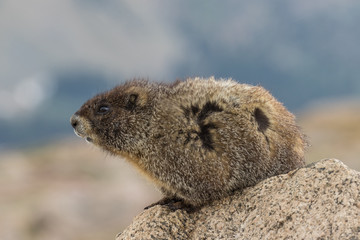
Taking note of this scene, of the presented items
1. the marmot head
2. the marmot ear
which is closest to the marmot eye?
the marmot head

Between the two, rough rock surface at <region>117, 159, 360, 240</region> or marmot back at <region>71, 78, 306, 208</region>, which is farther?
marmot back at <region>71, 78, 306, 208</region>

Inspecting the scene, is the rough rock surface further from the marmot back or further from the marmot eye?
the marmot eye

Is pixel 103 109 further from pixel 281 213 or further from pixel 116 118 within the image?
pixel 281 213

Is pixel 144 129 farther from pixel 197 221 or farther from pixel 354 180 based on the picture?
pixel 354 180

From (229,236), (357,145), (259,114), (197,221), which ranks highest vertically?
(357,145)

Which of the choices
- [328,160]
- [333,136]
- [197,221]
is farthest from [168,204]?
[333,136]

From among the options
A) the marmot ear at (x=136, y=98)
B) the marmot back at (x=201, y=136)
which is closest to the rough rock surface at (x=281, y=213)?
the marmot back at (x=201, y=136)
